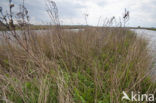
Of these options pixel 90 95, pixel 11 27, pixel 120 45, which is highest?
pixel 11 27

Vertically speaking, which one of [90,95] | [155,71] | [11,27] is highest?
[11,27]

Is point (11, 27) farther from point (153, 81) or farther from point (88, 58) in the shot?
point (153, 81)

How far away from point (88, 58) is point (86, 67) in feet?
0.44

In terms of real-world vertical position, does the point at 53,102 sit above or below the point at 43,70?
below

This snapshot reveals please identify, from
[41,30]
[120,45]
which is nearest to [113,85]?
[120,45]

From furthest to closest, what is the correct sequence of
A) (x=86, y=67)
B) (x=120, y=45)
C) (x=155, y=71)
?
(x=120, y=45) → (x=86, y=67) → (x=155, y=71)

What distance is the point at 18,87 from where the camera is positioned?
28.0 inches

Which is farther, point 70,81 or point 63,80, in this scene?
point 70,81

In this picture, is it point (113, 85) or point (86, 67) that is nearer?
point (113, 85)

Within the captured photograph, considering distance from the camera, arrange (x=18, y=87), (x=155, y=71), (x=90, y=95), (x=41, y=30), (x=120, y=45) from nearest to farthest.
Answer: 1. (x=18, y=87)
2. (x=90, y=95)
3. (x=155, y=71)
4. (x=120, y=45)
5. (x=41, y=30)

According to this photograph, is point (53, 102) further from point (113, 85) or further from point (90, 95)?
point (113, 85)

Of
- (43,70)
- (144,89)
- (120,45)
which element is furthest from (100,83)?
(120,45)

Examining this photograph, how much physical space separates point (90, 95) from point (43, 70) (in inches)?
17.8

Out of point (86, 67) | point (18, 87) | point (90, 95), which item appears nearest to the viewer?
point (18, 87)
